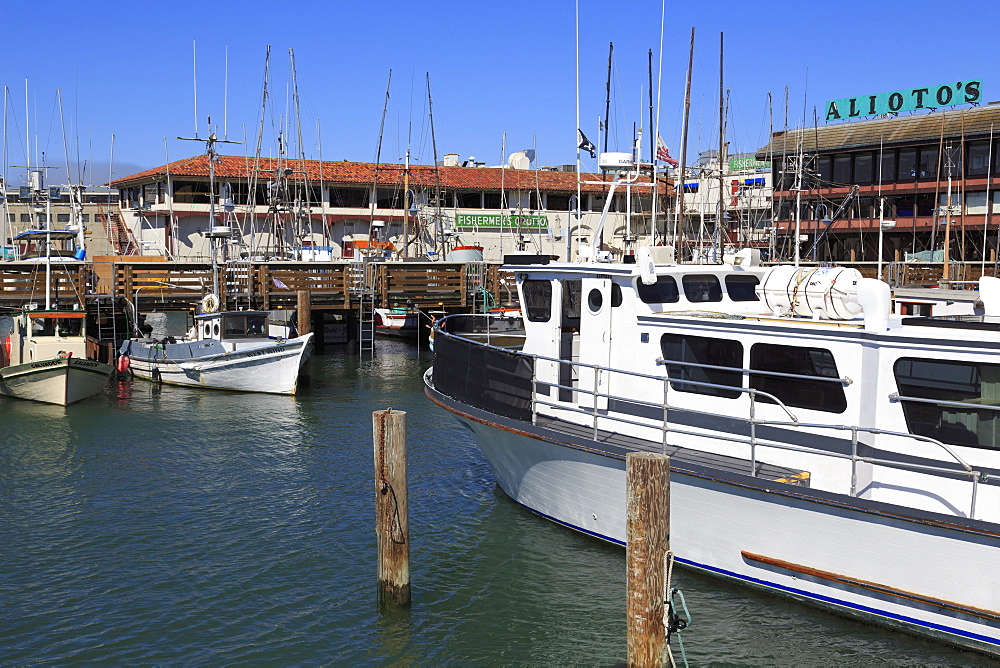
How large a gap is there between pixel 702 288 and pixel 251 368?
1769 centimetres

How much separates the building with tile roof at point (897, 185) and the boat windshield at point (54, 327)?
31.6m

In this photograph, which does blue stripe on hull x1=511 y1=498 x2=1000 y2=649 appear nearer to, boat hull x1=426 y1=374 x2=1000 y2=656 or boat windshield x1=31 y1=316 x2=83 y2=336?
boat hull x1=426 y1=374 x2=1000 y2=656

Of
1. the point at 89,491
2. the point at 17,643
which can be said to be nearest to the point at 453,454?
the point at 89,491

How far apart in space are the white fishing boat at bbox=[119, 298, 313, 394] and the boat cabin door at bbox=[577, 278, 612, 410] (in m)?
15.8

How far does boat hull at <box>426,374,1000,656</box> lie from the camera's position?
916 cm

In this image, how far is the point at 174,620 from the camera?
10.7 metres

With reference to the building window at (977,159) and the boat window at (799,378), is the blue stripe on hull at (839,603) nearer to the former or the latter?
the boat window at (799,378)

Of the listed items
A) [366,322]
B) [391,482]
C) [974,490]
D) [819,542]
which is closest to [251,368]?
[366,322]

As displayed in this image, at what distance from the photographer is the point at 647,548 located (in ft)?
26.6

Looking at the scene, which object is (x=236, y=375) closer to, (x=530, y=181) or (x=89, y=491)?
(x=89, y=491)

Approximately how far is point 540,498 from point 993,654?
614 cm

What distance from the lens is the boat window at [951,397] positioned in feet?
32.0

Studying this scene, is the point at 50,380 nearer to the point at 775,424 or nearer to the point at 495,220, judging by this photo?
the point at 775,424

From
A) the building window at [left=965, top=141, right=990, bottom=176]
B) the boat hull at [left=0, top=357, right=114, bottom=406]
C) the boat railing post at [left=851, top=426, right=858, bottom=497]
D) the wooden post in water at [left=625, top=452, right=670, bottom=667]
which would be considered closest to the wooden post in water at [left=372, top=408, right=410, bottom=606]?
the wooden post in water at [left=625, top=452, right=670, bottom=667]
